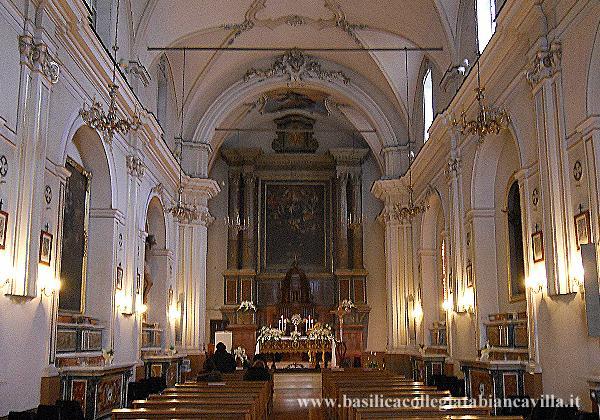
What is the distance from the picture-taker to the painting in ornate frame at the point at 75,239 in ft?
38.5

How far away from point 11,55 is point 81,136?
391cm

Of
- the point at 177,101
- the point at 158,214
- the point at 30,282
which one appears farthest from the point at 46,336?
the point at 177,101

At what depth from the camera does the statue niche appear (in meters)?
25.0

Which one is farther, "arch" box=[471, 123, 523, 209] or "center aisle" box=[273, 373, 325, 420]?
"arch" box=[471, 123, 523, 209]

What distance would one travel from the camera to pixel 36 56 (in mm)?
9039

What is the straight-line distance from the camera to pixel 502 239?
13211mm

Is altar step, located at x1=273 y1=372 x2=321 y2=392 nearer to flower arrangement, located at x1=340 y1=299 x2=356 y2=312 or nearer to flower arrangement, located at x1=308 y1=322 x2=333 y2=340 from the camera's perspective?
flower arrangement, located at x1=308 y1=322 x2=333 y2=340

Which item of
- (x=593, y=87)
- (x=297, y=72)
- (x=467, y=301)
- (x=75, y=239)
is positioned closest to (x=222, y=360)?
(x=75, y=239)

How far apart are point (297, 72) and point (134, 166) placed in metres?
7.67

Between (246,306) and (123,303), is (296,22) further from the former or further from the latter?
(246,306)

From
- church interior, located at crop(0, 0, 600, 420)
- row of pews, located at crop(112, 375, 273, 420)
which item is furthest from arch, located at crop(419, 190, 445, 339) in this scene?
row of pews, located at crop(112, 375, 273, 420)

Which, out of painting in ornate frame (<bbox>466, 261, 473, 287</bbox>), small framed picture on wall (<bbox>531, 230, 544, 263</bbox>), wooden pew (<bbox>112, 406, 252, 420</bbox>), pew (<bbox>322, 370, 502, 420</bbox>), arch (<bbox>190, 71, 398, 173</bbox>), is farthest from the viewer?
arch (<bbox>190, 71, 398, 173</bbox>)

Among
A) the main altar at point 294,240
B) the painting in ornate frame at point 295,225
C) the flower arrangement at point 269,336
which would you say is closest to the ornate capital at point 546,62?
the flower arrangement at point 269,336

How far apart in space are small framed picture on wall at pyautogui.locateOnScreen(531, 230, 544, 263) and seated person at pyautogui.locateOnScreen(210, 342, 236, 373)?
20.7 feet
